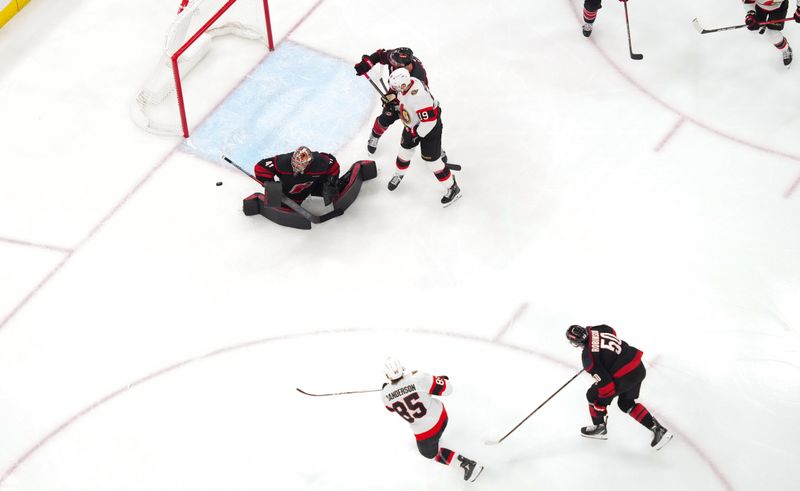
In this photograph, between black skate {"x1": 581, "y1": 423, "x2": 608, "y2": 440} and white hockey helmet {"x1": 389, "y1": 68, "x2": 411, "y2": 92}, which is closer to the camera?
black skate {"x1": 581, "y1": 423, "x2": 608, "y2": 440}

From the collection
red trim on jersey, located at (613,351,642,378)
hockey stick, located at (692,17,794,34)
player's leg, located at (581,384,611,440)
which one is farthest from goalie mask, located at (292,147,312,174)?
hockey stick, located at (692,17,794,34)

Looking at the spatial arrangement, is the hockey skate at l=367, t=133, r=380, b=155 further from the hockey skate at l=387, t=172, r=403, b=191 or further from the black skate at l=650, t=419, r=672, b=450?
the black skate at l=650, t=419, r=672, b=450

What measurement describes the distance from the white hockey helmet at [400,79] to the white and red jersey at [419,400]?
174 cm

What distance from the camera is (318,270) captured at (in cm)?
615

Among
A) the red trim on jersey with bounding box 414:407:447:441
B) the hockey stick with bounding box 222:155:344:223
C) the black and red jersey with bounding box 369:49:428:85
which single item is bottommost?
the red trim on jersey with bounding box 414:407:447:441

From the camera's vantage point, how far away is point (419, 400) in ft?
16.1

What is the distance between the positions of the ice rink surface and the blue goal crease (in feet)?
0.11

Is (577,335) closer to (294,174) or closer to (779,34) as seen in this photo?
(294,174)

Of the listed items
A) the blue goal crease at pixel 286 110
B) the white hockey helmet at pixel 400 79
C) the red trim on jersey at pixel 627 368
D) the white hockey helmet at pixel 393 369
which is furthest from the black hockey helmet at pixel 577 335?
the blue goal crease at pixel 286 110

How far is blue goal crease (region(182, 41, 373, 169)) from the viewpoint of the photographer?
682cm

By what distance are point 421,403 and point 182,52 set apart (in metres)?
3.11

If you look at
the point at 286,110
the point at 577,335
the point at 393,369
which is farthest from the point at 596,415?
the point at 286,110

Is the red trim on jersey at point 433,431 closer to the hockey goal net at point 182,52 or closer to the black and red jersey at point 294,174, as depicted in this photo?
the black and red jersey at point 294,174

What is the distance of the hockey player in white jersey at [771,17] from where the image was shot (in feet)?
22.2
